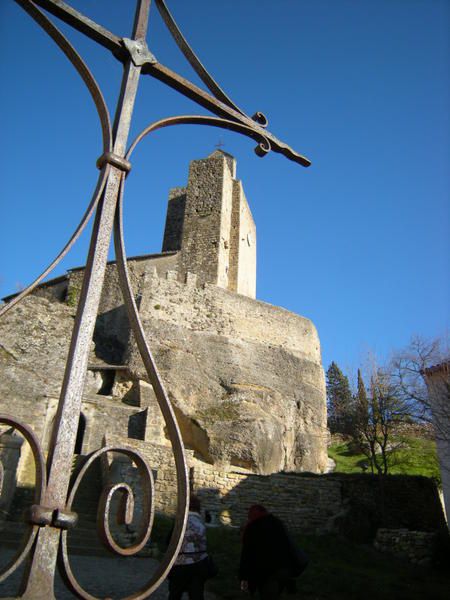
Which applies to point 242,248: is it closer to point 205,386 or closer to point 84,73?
point 205,386

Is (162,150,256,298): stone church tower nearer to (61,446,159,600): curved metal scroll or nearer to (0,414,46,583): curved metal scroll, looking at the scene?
(61,446,159,600): curved metal scroll

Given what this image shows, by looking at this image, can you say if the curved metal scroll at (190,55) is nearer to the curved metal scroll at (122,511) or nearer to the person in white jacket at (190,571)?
the curved metal scroll at (122,511)

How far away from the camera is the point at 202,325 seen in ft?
70.4

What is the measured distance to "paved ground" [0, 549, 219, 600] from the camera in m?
4.91

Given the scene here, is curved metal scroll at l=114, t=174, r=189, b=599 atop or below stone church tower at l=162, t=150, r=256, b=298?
below

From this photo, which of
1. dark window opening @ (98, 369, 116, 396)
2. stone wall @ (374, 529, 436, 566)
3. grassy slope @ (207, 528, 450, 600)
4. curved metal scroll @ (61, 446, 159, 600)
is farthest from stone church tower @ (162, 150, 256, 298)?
curved metal scroll @ (61, 446, 159, 600)

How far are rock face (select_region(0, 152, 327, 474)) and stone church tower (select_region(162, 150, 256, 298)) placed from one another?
0.24 feet

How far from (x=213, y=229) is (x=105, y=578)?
2243cm

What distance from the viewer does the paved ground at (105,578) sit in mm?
4910

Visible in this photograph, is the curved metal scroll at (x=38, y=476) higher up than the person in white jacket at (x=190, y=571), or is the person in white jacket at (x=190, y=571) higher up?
the curved metal scroll at (x=38, y=476)

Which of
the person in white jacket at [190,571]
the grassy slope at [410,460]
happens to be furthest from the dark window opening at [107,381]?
the person in white jacket at [190,571]

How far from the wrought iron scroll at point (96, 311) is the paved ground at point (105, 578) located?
3.32 meters

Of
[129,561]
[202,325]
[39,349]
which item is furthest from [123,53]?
[202,325]

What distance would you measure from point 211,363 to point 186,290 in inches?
152
